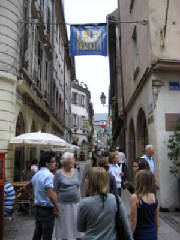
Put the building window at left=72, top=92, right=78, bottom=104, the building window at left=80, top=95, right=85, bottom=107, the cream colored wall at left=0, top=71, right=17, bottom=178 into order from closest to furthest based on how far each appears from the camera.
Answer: the cream colored wall at left=0, top=71, right=17, bottom=178
the building window at left=72, top=92, right=78, bottom=104
the building window at left=80, top=95, right=85, bottom=107

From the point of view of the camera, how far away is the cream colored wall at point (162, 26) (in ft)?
28.0

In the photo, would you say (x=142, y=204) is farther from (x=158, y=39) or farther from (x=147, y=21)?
(x=147, y=21)

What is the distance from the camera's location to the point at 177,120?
7773 millimetres

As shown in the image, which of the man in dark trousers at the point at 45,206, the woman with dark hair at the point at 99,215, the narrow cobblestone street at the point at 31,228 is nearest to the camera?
the woman with dark hair at the point at 99,215

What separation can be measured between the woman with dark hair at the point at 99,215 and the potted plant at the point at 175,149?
5.47 meters

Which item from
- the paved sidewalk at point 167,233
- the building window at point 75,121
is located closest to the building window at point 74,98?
the building window at point 75,121

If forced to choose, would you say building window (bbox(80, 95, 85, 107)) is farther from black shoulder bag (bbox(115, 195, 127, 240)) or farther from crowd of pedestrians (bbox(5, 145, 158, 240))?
black shoulder bag (bbox(115, 195, 127, 240))

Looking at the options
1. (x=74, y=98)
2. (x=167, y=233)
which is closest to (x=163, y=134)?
(x=167, y=233)

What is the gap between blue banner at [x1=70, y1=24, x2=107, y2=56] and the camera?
366 inches

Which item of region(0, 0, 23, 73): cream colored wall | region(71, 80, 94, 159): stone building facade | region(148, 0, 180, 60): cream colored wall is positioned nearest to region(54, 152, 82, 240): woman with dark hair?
region(148, 0, 180, 60): cream colored wall

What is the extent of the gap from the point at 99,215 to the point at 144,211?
669 mm

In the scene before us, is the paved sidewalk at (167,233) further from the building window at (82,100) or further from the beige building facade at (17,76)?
the building window at (82,100)

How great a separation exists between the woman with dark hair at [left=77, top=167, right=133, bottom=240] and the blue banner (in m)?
7.49

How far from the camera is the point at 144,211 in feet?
9.21
